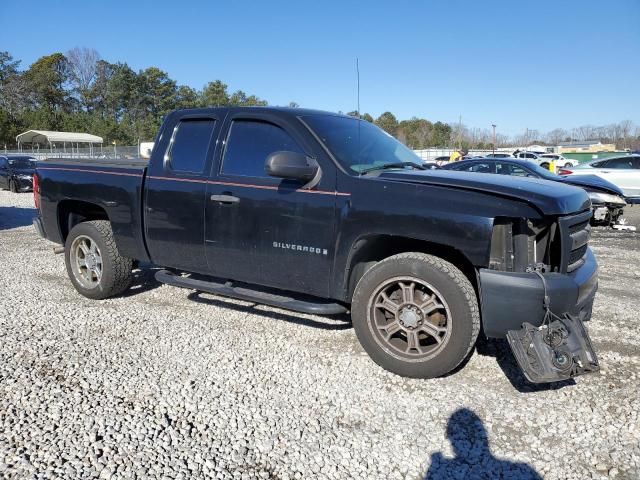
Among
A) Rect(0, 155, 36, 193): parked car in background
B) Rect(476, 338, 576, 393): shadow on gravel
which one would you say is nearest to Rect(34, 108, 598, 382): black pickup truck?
Rect(476, 338, 576, 393): shadow on gravel

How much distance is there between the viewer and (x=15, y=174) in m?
19.6

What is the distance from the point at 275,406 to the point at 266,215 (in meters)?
1.50

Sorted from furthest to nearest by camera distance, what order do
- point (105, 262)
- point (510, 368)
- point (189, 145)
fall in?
point (105, 262)
point (189, 145)
point (510, 368)

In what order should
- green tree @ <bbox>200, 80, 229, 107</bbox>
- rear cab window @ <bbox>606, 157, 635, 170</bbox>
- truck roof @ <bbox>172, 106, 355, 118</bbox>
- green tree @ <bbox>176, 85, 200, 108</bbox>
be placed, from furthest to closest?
green tree @ <bbox>176, 85, 200, 108</bbox> < green tree @ <bbox>200, 80, 229, 107</bbox> < rear cab window @ <bbox>606, 157, 635, 170</bbox> < truck roof @ <bbox>172, 106, 355, 118</bbox>

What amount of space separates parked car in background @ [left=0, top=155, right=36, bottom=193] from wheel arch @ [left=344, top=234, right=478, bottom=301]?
770 inches

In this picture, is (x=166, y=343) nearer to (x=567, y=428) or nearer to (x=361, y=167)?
(x=361, y=167)

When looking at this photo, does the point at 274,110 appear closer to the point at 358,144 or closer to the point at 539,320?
the point at 358,144

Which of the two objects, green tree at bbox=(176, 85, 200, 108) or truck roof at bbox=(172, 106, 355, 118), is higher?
green tree at bbox=(176, 85, 200, 108)

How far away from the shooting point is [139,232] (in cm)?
473

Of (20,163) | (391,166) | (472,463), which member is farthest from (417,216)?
(20,163)

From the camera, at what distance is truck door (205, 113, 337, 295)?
→ 148 inches

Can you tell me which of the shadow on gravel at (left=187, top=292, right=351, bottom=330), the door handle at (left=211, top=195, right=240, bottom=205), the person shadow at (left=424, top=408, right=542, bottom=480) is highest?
the door handle at (left=211, top=195, right=240, bottom=205)

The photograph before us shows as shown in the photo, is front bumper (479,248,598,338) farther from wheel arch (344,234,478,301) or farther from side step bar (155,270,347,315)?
side step bar (155,270,347,315)

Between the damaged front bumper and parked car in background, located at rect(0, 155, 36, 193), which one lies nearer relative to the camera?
the damaged front bumper
